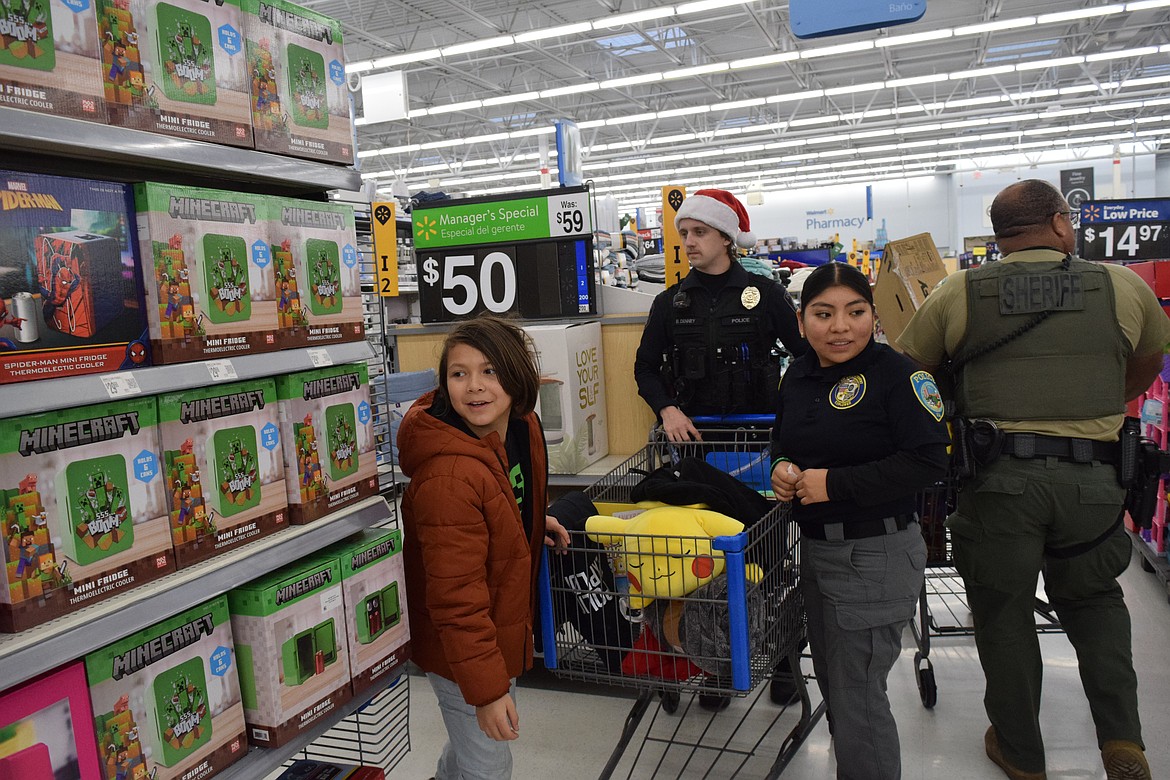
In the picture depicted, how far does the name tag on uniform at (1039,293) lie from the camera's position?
249cm

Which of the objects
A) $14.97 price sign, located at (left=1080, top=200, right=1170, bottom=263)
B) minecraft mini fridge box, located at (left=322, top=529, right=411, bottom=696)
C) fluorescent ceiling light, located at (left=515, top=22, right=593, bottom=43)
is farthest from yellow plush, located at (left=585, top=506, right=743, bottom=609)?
fluorescent ceiling light, located at (left=515, top=22, right=593, bottom=43)

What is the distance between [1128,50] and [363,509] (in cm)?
1769

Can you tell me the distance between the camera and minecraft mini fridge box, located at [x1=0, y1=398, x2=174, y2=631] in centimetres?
127

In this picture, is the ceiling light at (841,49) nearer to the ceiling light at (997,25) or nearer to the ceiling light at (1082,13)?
the ceiling light at (997,25)

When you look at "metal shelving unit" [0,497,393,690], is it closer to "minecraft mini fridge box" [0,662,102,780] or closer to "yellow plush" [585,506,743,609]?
"minecraft mini fridge box" [0,662,102,780]

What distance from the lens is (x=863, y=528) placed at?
2.24 meters

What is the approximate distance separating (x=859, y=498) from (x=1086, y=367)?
35.5 inches

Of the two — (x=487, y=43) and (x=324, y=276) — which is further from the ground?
(x=487, y=43)

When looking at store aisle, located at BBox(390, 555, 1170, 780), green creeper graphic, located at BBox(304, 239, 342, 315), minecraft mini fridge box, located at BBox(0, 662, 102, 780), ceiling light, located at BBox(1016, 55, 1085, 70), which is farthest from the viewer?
ceiling light, located at BBox(1016, 55, 1085, 70)

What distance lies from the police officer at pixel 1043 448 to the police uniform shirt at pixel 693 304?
0.66 m

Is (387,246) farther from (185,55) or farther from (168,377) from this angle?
(168,377)

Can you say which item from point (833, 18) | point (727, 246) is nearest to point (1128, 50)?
point (833, 18)

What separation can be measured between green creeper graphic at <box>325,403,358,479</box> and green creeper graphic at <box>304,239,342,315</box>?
224 millimetres

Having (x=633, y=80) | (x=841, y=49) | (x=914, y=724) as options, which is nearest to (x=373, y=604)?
(x=914, y=724)
